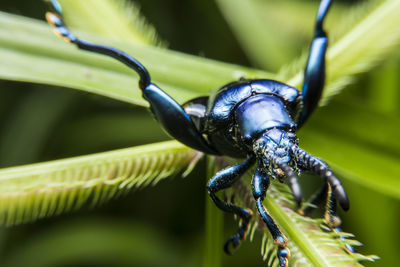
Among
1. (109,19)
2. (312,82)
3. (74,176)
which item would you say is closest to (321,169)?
(312,82)

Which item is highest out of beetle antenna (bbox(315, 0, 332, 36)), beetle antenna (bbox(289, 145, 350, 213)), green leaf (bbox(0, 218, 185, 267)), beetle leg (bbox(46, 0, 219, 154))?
beetle antenna (bbox(315, 0, 332, 36))

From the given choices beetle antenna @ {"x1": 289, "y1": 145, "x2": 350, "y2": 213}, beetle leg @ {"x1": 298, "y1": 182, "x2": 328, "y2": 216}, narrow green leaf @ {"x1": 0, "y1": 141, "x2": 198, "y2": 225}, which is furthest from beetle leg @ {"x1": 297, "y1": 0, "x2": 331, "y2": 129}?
narrow green leaf @ {"x1": 0, "y1": 141, "x2": 198, "y2": 225}

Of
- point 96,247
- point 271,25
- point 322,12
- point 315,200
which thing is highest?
point 271,25

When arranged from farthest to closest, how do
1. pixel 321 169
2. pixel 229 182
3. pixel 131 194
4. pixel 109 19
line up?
1. pixel 131 194
2. pixel 109 19
3. pixel 229 182
4. pixel 321 169

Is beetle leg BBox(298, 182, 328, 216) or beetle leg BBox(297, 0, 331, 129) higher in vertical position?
beetle leg BBox(297, 0, 331, 129)

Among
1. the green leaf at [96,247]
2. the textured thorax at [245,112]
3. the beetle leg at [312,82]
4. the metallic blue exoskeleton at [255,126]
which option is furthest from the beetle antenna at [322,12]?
the green leaf at [96,247]

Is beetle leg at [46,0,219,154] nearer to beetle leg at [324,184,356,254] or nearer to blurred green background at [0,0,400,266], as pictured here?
beetle leg at [324,184,356,254]

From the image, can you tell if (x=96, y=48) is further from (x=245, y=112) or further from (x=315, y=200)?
(x=315, y=200)
